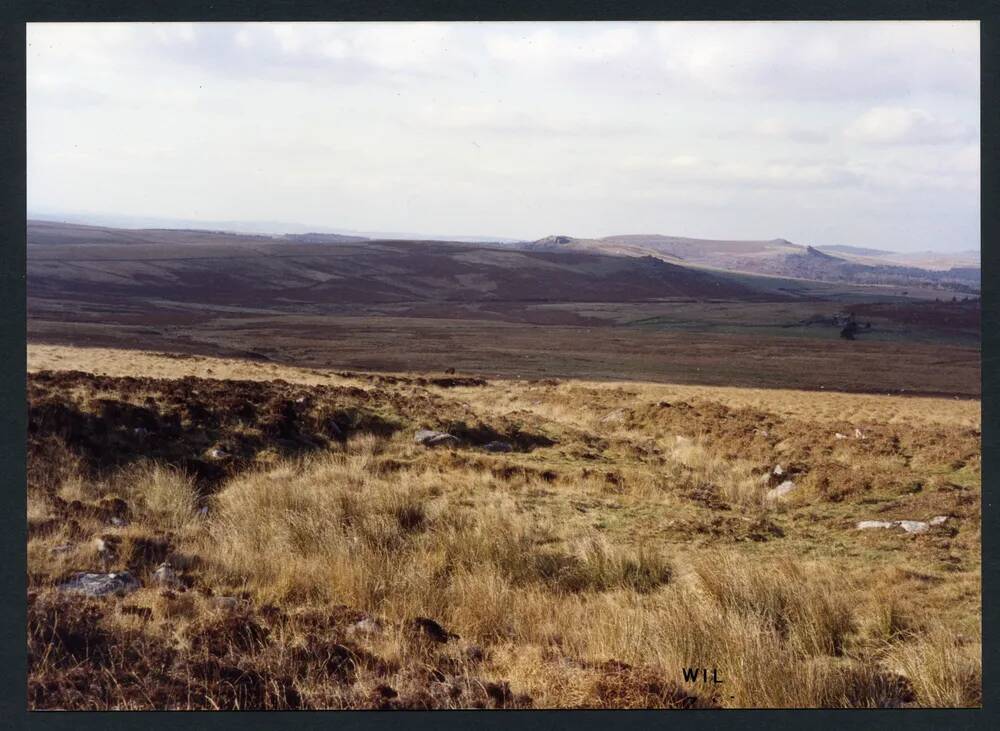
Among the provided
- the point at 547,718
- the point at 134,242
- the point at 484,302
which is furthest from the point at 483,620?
the point at 134,242

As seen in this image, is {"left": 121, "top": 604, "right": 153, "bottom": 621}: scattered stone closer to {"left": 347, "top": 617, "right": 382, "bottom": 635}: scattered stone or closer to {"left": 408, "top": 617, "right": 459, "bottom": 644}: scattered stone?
{"left": 347, "top": 617, "right": 382, "bottom": 635}: scattered stone

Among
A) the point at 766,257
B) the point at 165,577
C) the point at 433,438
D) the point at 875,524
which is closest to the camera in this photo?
the point at 165,577

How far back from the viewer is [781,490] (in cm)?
1181

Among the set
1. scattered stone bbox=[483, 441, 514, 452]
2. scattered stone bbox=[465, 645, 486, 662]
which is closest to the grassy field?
scattered stone bbox=[465, 645, 486, 662]

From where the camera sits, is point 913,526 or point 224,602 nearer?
point 224,602

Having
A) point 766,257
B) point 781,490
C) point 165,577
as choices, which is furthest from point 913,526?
point 766,257

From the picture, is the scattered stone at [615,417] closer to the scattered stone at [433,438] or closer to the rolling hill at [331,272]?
the scattered stone at [433,438]

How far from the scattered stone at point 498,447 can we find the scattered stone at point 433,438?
2.04ft

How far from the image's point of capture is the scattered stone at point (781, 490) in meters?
11.5

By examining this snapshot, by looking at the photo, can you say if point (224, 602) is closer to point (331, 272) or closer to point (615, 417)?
point (615, 417)

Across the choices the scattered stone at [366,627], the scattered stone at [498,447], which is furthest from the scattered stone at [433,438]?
the scattered stone at [366,627]

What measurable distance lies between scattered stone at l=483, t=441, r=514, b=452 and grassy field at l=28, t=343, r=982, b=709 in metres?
0.81

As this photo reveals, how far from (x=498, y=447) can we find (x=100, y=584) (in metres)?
8.86

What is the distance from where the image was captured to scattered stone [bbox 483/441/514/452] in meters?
14.2
